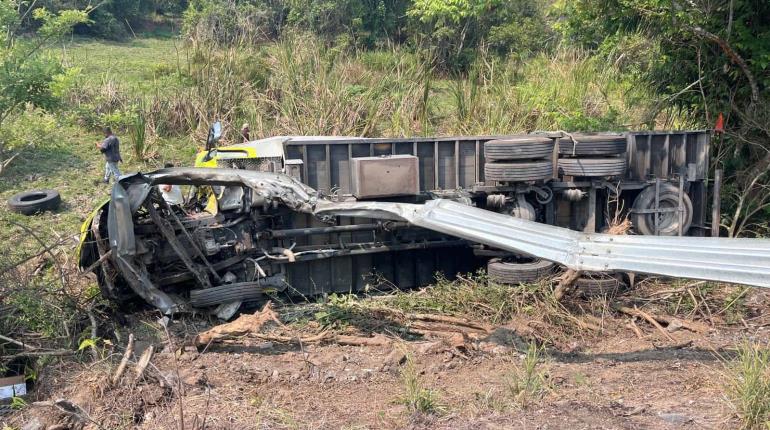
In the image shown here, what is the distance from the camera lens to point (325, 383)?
6.33 meters

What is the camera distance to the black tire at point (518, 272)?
8.12 meters

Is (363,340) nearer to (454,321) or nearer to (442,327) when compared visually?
(442,327)

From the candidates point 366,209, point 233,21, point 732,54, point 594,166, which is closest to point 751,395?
point 366,209

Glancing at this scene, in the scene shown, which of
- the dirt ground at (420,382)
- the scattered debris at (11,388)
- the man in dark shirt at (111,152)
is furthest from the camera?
the man in dark shirt at (111,152)

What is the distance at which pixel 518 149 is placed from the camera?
8820 mm

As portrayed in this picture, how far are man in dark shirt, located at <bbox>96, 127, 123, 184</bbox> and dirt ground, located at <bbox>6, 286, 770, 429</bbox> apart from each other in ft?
20.9

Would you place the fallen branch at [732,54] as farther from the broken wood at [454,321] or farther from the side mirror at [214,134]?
the side mirror at [214,134]

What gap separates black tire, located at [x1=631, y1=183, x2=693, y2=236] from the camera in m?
9.70

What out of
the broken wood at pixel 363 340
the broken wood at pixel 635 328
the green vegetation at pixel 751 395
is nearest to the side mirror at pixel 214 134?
the broken wood at pixel 363 340

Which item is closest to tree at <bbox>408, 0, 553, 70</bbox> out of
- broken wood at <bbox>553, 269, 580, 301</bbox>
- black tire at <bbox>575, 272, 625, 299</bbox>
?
black tire at <bbox>575, 272, 625, 299</bbox>

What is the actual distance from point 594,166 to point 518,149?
1135mm

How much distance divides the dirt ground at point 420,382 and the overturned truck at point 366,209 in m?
0.83

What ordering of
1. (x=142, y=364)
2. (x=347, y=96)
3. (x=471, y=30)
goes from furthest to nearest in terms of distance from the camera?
(x=471, y=30)
(x=347, y=96)
(x=142, y=364)

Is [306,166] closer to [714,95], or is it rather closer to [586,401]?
[586,401]
